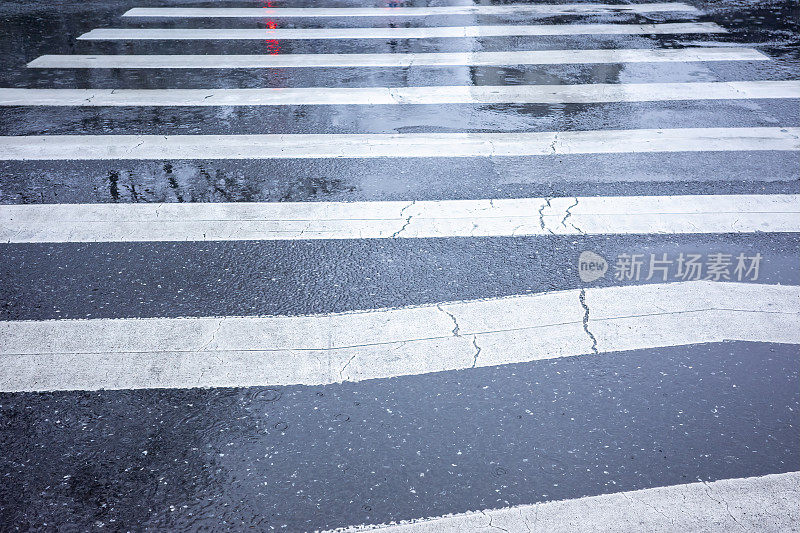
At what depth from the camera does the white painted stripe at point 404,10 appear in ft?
40.2

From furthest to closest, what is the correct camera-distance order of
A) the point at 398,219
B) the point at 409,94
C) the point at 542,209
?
the point at 409,94 → the point at 542,209 → the point at 398,219

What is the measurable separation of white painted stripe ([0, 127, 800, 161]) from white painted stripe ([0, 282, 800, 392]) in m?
2.60

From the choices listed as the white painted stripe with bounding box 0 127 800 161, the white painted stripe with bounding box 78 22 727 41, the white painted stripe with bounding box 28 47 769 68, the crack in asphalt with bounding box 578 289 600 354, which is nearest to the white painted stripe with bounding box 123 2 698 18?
the white painted stripe with bounding box 78 22 727 41

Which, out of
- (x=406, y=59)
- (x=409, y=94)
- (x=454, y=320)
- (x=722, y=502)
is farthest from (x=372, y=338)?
(x=406, y=59)

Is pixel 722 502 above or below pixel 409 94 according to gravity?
below

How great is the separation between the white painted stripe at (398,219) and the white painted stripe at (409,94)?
2577 millimetres

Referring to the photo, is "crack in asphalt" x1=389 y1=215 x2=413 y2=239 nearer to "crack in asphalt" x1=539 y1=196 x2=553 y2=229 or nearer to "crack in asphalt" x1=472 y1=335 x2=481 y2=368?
"crack in asphalt" x1=539 y1=196 x2=553 y2=229

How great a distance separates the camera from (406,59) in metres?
9.97

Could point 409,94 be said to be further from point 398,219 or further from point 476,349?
point 476,349

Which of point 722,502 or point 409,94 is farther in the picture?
point 409,94

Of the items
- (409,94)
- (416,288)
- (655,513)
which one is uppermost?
(409,94)

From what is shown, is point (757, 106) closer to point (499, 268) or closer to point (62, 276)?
point (499, 268)

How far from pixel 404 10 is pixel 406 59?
3062 mm

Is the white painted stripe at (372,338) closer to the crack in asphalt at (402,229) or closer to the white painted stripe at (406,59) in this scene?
the crack in asphalt at (402,229)
